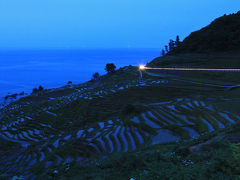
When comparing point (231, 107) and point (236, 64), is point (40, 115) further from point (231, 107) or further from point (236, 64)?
point (236, 64)

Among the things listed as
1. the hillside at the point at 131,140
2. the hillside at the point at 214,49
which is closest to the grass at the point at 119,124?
the hillside at the point at 131,140

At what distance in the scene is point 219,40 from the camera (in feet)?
155

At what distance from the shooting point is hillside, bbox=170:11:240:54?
4519cm

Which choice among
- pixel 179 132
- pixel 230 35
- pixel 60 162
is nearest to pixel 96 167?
pixel 60 162

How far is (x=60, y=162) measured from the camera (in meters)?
10.4

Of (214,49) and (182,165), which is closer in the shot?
(182,165)

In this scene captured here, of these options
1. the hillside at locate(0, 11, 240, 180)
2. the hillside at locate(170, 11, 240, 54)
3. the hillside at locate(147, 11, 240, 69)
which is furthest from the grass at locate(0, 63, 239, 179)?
the hillside at locate(170, 11, 240, 54)

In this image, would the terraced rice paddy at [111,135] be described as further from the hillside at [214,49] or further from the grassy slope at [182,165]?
the hillside at [214,49]

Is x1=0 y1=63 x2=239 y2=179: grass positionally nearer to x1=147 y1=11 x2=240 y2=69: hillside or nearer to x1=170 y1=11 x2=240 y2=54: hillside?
x1=147 y1=11 x2=240 y2=69: hillside

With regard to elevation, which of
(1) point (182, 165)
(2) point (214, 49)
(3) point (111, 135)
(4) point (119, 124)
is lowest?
(3) point (111, 135)

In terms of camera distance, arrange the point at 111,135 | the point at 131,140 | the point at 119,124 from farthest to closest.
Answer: the point at 119,124 → the point at 111,135 → the point at 131,140

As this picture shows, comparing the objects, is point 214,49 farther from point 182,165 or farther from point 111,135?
point 182,165

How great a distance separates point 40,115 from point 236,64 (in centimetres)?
3653

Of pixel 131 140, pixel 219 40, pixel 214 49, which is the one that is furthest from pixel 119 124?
pixel 219 40
